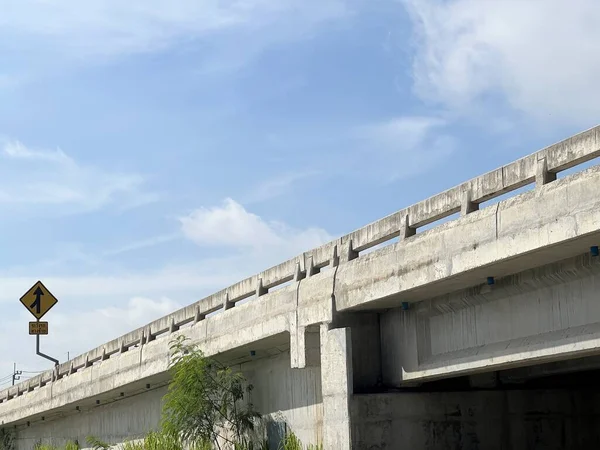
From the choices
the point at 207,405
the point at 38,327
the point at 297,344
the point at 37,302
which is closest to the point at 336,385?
the point at 297,344

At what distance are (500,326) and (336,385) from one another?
12.0ft

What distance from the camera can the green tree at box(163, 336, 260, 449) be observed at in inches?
878

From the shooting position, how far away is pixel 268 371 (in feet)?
74.0

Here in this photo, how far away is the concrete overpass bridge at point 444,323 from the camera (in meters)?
14.1

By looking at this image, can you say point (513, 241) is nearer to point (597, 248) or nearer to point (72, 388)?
point (597, 248)

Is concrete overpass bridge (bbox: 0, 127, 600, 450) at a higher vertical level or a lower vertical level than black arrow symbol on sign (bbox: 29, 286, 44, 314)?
lower

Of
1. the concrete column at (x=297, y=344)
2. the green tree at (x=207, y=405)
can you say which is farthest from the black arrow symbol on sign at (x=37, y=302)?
the concrete column at (x=297, y=344)

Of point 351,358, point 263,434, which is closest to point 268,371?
point 263,434

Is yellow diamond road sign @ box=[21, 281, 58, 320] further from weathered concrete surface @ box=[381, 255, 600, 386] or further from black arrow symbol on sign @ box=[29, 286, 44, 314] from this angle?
weathered concrete surface @ box=[381, 255, 600, 386]

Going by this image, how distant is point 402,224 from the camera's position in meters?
17.3

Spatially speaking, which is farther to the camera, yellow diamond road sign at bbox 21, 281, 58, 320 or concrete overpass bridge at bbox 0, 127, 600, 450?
yellow diamond road sign at bbox 21, 281, 58, 320

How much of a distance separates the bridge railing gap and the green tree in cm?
169

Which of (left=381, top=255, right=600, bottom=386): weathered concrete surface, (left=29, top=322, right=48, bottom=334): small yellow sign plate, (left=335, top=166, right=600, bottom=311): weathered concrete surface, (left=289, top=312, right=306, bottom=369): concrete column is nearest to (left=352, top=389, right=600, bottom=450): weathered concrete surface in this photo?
(left=381, top=255, right=600, bottom=386): weathered concrete surface

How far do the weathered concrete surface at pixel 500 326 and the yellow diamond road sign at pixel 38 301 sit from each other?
22.8 meters
